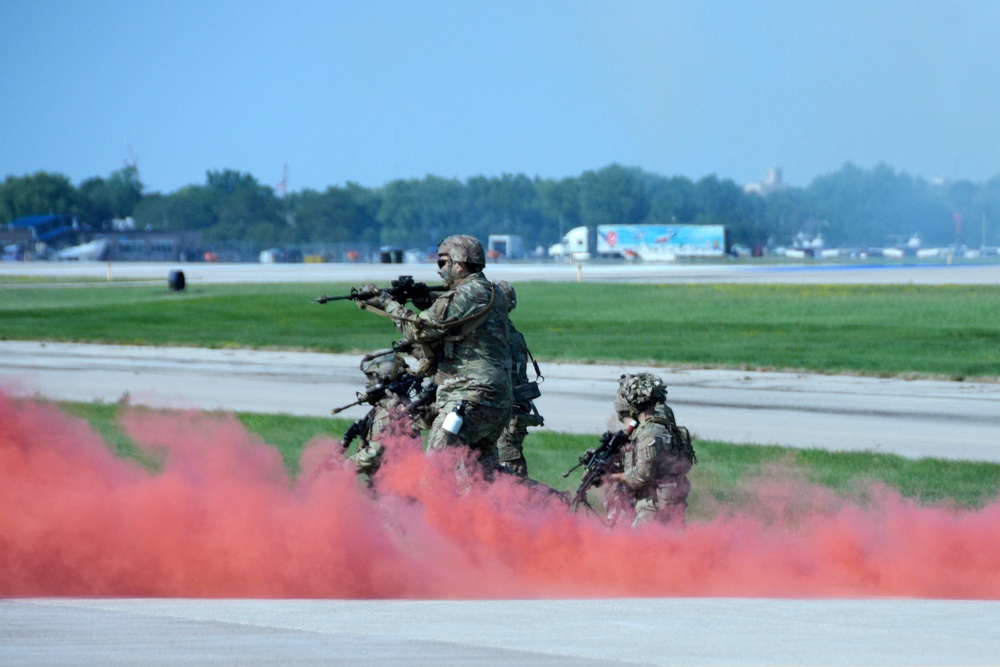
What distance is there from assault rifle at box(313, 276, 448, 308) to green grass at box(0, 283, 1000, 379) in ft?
53.2

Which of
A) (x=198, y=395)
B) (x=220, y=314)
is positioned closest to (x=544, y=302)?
(x=220, y=314)

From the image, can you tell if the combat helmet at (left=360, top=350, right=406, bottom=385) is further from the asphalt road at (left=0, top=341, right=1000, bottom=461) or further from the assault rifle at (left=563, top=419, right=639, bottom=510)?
the asphalt road at (left=0, top=341, right=1000, bottom=461)

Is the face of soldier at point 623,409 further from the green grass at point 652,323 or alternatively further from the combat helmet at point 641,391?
the green grass at point 652,323

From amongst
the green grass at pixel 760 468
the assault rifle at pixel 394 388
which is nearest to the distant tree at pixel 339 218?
the green grass at pixel 760 468

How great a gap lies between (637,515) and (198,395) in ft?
41.3

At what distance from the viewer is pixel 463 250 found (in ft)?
29.5

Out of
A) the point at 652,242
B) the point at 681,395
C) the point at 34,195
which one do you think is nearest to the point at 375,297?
the point at 681,395

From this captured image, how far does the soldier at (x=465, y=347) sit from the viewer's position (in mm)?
8773

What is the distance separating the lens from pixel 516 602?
26.3 ft

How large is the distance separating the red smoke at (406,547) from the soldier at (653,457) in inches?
9.6

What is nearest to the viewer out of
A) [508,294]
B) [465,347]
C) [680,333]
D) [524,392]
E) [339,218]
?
[465,347]

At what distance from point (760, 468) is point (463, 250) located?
18.7 feet

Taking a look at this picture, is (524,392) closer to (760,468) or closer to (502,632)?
(502,632)

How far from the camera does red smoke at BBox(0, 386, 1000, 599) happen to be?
8.30 m
